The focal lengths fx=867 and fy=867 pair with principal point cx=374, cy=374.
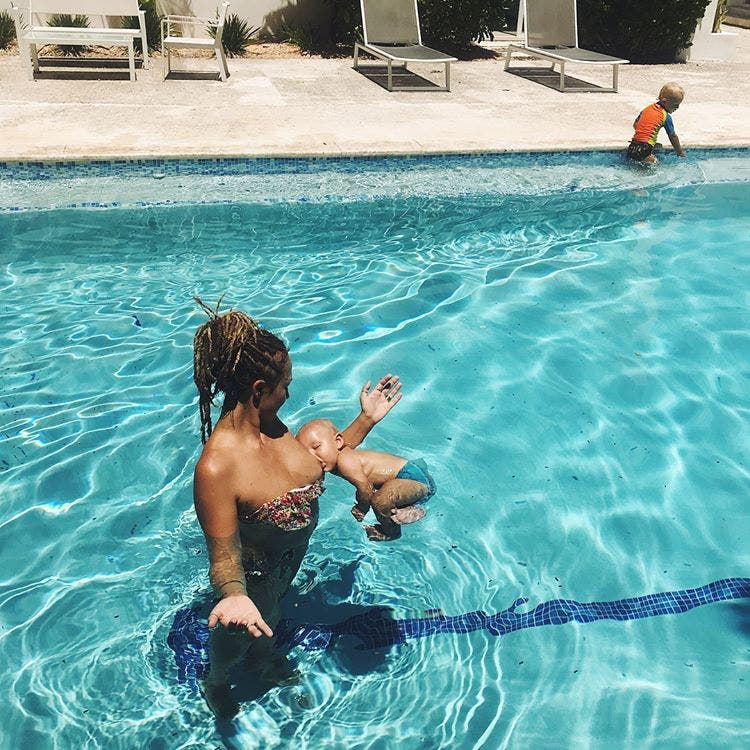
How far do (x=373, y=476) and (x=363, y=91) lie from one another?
8.64 m

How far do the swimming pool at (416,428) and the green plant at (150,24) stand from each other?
220 inches

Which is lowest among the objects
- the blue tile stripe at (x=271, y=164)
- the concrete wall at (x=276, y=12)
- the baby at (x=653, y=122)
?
the blue tile stripe at (x=271, y=164)

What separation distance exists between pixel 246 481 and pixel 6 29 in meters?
11.7

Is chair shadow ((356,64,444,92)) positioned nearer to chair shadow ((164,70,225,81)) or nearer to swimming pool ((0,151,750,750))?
chair shadow ((164,70,225,81))

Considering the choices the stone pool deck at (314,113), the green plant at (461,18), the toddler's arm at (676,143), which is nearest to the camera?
the stone pool deck at (314,113)

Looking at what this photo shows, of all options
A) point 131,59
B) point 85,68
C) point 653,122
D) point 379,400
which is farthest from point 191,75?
point 379,400

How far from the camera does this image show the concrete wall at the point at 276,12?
13.1 m

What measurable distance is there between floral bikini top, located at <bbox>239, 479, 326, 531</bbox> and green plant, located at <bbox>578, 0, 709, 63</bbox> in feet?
42.0

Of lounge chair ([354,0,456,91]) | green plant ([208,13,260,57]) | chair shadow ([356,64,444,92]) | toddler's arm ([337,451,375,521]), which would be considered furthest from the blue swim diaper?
A: green plant ([208,13,260,57])

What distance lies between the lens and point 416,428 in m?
5.04

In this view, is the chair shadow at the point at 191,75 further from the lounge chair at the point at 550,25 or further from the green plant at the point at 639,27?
the green plant at the point at 639,27

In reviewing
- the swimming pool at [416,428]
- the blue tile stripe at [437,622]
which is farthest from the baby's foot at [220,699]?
the blue tile stripe at [437,622]

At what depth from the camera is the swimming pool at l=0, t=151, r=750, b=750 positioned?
3.35m

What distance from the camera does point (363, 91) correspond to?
35.0 ft
